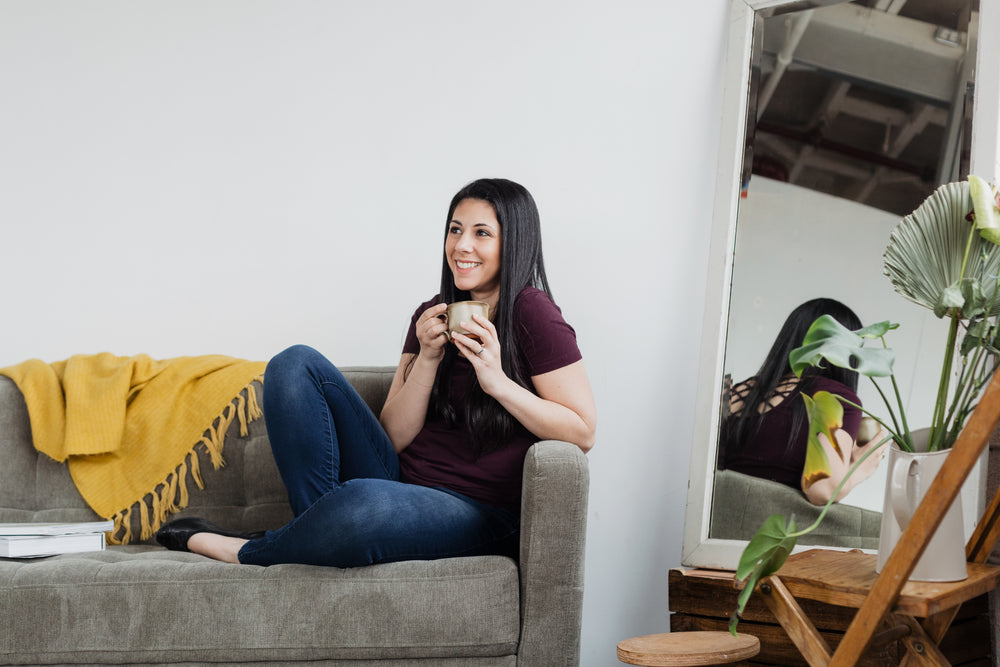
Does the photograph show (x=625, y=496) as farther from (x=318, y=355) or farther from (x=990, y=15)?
(x=990, y=15)

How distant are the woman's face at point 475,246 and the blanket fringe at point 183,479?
63cm

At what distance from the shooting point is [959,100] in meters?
1.85

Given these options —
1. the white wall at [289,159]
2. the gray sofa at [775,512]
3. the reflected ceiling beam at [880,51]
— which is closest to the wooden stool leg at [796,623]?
the gray sofa at [775,512]

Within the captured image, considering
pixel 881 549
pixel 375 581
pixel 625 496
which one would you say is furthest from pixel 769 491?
pixel 375 581

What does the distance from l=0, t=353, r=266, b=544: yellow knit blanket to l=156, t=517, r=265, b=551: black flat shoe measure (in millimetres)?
181

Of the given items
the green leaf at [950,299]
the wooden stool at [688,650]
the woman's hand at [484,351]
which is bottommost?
the wooden stool at [688,650]

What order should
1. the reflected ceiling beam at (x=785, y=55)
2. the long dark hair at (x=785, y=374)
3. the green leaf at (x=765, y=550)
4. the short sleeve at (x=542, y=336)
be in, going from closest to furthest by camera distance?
the green leaf at (x=765, y=550)
the short sleeve at (x=542, y=336)
the long dark hair at (x=785, y=374)
the reflected ceiling beam at (x=785, y=55)

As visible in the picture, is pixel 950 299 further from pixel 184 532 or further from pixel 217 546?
pixel 184 532

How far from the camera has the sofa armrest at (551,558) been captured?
1.44 meters

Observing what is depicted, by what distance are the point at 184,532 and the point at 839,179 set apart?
5.56 feet

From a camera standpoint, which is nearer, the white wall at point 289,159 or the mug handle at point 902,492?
the mug handle at point 902,492

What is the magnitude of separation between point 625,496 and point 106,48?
6.62ft

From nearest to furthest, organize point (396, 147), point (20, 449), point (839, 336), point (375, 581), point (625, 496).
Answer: point (839, 336), point (375, 581), point (20, 449), point (625, 496), point (396, 147)

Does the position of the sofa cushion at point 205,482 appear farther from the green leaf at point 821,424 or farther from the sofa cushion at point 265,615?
the green leaf at point 821,424
